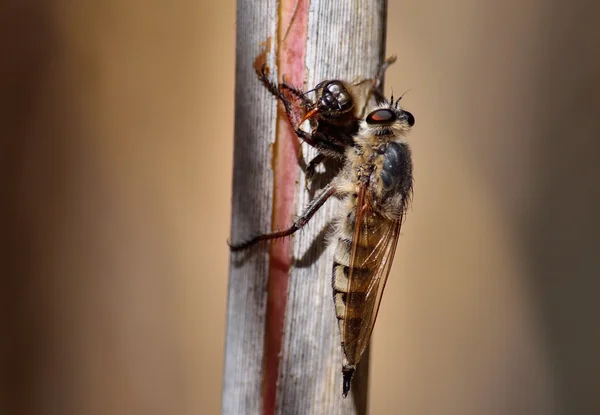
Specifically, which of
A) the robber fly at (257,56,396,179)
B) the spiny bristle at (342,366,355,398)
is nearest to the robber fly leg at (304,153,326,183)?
the robber fly at (257,56,396,179)

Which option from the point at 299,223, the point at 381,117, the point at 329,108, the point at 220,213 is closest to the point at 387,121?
the point at 381,117

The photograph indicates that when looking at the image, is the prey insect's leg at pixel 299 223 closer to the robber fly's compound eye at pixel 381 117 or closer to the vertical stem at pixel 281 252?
the vertical stem at pixel 281 252

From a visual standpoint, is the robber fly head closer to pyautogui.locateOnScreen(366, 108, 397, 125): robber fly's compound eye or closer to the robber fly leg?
pyautogui.locateOnScreen(366, 108, 397, 125): robber fly's compound eye

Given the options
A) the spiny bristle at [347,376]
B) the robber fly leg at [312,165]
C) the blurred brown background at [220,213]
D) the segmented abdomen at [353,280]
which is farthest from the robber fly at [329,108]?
the blurred brown background at [220,213]

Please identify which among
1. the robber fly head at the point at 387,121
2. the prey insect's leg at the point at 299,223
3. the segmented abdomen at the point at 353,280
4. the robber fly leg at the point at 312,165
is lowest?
the segmented abdomen at the point at 353,280

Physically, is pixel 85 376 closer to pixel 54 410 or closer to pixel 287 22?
pixel 54 410

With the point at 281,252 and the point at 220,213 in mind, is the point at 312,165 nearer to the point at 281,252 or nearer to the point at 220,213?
the point at 281,252

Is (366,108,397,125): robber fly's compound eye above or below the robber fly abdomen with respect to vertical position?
above
